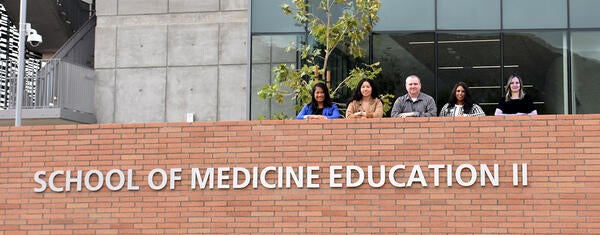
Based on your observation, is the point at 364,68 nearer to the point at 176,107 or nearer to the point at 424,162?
the point at 176,107

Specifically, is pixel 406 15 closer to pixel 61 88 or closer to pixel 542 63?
pixel 542 63

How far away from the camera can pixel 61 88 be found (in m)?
25.3

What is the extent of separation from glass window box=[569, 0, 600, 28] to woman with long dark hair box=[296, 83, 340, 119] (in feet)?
30.4

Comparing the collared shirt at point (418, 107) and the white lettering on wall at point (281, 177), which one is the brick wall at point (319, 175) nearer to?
the white lettering on wall at point (281, 177)

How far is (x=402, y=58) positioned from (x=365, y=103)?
318 inches

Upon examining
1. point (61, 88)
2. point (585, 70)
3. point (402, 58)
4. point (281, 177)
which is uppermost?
point (402, 58)

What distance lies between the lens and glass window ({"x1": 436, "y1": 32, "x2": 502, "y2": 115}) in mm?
22141

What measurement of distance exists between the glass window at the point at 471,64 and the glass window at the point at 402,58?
0.83 feet

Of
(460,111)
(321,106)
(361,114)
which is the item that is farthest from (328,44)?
(460,111)

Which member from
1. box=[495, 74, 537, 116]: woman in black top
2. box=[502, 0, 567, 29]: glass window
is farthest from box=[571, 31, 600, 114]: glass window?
box=[495, 74, 537, 116]: woman in black top

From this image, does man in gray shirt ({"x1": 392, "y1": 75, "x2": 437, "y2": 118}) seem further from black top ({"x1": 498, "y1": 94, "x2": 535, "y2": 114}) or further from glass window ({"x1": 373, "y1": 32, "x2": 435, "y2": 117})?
glass window ({"x1": 373, "y1": 32, "x2": 435, "y2": 117})

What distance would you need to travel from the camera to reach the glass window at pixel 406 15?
22438mm

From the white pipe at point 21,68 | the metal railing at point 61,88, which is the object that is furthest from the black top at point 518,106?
the metal railing at point 61,88

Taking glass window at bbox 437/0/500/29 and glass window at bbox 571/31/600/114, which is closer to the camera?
glass window at bbox 571/31/600/114
